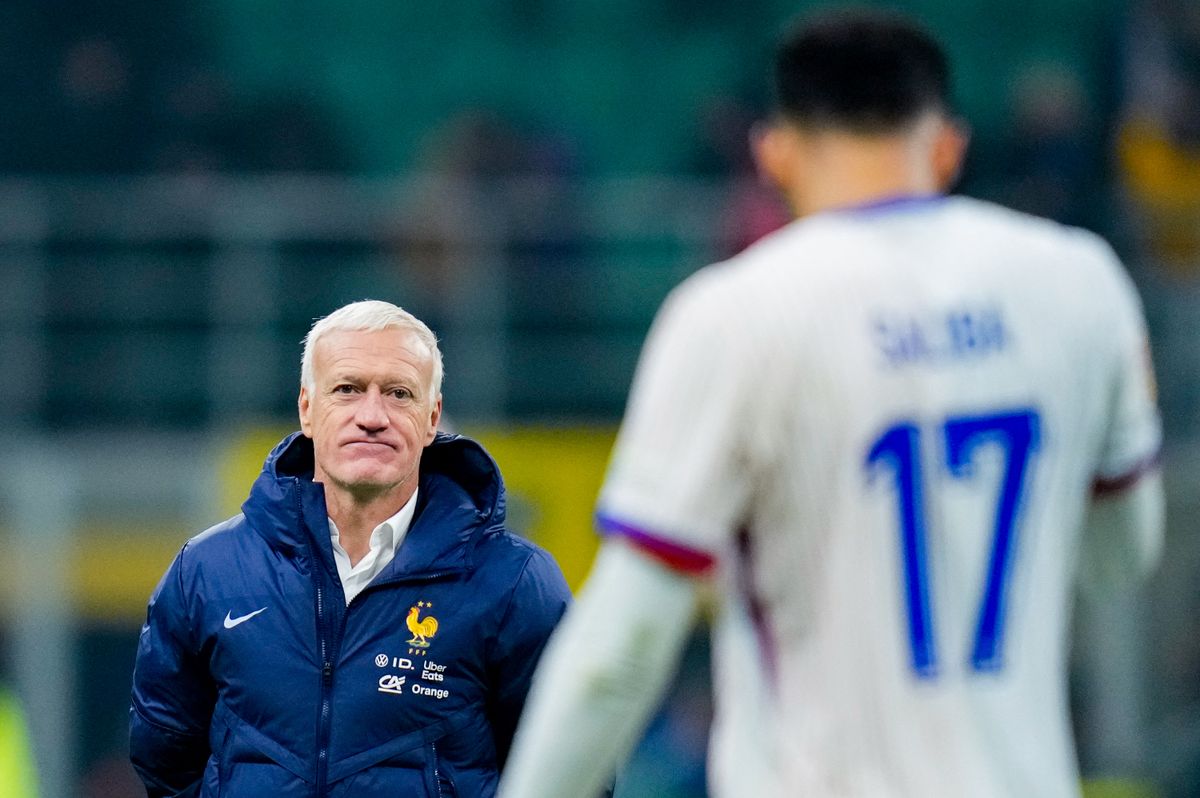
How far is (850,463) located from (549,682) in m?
0.41

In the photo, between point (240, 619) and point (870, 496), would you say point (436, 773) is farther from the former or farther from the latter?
point (870, 496)

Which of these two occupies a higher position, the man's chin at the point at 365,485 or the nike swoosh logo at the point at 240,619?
the man's chin at the point at 365,485

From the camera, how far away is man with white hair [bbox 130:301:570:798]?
138 inches

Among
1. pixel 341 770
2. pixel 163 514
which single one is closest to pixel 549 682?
pixel 341 770

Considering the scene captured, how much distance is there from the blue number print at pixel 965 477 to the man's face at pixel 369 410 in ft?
4.78

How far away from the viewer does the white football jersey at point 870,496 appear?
2.33 m

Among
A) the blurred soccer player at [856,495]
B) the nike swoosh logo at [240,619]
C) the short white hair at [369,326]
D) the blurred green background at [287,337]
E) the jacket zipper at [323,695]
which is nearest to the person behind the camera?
the blurred soccer player at [856,495]

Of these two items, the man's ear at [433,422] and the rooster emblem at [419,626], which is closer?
the rooster emblem at [419,626]

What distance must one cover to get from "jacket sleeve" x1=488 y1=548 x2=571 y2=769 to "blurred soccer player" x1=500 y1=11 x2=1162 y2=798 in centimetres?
122

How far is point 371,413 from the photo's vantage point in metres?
3.62

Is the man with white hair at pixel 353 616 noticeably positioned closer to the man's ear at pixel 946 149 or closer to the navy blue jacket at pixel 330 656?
the navy blue jacket at pixel 330 656

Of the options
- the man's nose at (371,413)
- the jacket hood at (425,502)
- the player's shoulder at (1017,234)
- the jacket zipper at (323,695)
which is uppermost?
the player's shoulder at (1017,234)

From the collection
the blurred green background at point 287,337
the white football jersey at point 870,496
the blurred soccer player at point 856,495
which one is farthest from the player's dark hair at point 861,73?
the blurred green background at point 287,337


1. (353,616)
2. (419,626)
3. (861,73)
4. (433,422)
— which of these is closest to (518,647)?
(419,626)
